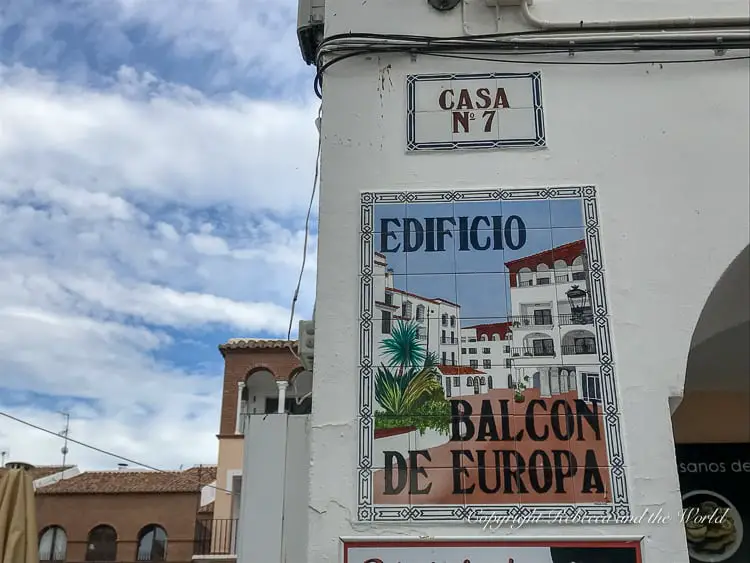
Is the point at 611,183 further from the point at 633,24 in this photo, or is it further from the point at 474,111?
the point at 633,24

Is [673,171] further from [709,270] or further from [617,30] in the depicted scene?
[617,30]

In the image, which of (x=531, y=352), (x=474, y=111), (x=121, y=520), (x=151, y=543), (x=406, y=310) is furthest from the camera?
(x=121, y=520)

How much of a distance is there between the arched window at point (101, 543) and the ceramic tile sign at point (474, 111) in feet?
63.9

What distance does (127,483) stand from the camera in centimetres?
2184

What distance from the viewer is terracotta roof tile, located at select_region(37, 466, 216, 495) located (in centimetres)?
2100

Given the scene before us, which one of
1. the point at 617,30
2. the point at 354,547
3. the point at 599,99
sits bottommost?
the point at 354,547

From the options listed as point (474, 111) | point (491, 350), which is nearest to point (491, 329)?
point (491, 350)

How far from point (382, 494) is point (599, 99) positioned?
8.51ft

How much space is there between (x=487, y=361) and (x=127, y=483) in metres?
19.9

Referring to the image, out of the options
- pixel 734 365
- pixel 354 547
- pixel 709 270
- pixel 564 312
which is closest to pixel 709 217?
pixel 709 270

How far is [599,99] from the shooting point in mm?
4633

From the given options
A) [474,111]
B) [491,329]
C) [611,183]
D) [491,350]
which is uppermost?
[474,111]

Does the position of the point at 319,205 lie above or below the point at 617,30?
below

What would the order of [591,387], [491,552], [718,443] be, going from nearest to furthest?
[491,552] < [591,387] < [718,443]
